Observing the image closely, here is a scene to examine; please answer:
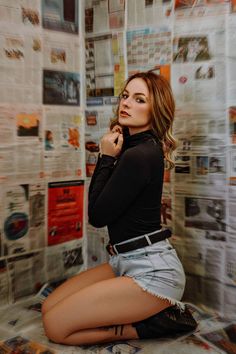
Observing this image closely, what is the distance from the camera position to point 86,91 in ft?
5.35

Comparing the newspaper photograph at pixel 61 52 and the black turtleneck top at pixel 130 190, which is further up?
the newspaper photograph at pixel 61 52

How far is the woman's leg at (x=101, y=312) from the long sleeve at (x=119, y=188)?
0.19m

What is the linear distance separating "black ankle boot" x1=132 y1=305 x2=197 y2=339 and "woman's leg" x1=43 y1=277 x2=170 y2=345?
0.03 m

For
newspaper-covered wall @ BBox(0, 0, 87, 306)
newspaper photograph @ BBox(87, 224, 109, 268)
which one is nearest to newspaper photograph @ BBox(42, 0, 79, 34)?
newspaper-covered wall @ BBox(0, 0, 87, 306)

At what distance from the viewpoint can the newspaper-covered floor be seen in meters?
1.15

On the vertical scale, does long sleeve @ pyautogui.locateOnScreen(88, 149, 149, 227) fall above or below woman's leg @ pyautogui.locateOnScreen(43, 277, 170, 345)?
above

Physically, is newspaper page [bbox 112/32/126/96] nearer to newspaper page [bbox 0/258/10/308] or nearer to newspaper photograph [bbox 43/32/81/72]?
newspaper photograph [bbox 43/32/81/72]

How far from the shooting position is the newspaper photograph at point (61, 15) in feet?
4.83

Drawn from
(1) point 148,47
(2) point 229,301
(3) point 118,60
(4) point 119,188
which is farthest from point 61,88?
(2) point 229,301

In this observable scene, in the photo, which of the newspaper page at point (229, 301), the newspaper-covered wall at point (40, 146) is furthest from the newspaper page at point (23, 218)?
the newspaper page at point (229, 301)

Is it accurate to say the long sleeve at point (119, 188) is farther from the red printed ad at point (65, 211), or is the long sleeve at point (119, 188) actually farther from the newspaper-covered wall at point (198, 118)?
the red printed ad at point (65, 211)

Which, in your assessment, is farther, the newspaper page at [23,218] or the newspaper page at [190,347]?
the newspaper page at [23,218]

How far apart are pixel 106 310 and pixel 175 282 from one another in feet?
0.68

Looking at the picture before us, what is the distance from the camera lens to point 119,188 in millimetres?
1125
